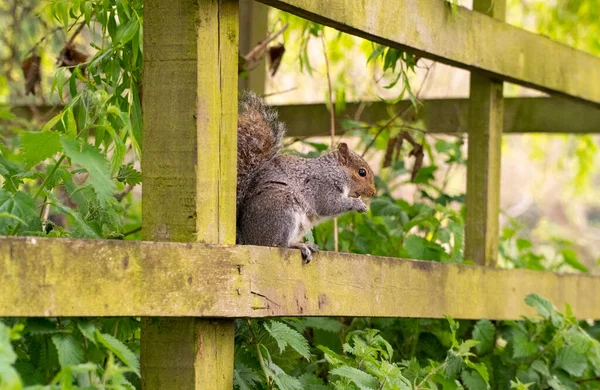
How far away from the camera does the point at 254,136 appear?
2465 mm

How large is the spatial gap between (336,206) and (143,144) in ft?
3.00

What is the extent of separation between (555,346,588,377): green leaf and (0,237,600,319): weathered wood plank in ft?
1.27

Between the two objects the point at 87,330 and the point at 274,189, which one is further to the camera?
the point at 274,189

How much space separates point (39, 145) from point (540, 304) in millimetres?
1655

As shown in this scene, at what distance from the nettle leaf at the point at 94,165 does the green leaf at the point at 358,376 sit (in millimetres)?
653

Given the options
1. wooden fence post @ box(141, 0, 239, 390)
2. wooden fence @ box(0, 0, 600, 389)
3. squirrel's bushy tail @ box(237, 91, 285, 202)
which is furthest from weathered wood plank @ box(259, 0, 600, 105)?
squirrel's bushy tail @ box(237, 91, 285, 202)

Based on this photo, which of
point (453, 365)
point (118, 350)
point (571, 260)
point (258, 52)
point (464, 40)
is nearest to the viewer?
point (118, 350)

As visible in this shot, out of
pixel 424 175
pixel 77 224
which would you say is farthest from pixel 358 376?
pixel 424 175

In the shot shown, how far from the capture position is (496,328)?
3.12 meters

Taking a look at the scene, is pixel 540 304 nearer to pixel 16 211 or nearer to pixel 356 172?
pixel 356 172

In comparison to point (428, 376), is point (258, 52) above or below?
above

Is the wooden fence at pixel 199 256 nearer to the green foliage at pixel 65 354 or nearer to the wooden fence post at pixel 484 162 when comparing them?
the green foliage at pixel 65 354

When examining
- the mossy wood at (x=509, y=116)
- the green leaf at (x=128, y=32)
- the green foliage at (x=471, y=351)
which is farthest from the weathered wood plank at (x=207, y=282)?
the mossy wood at (x=509, y=116)

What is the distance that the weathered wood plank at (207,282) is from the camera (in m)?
1.57
